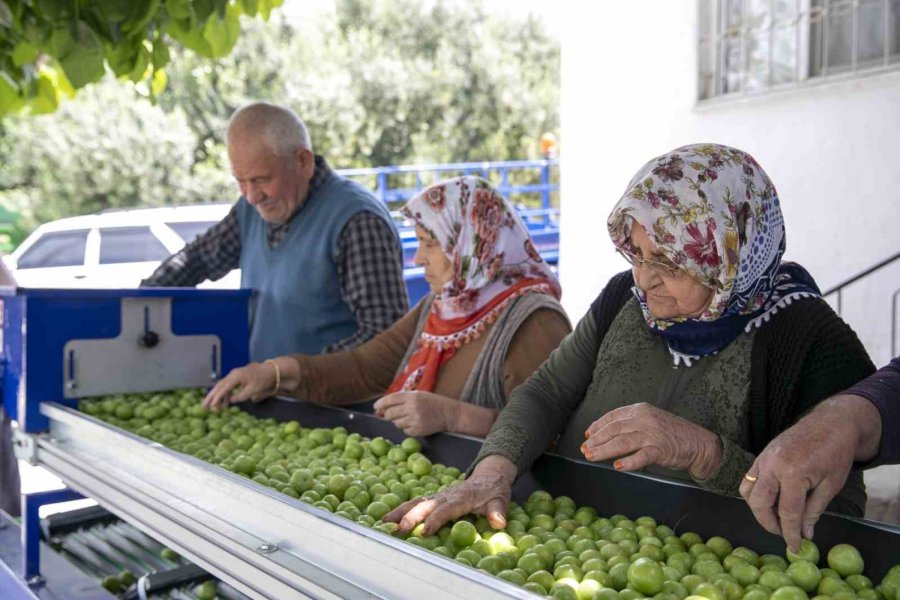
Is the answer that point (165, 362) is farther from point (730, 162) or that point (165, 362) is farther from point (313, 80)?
point (313, 80)

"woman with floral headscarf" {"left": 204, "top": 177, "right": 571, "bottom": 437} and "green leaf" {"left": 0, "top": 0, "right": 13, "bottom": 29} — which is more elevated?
"green leaf" {"left": 0, "top": 0, "right": 13, "bottom": 29}

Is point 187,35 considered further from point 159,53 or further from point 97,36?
point 97,36

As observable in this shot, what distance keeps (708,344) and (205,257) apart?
2785 mm

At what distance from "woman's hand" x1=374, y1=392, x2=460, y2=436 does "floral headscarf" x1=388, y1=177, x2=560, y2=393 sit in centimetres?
37

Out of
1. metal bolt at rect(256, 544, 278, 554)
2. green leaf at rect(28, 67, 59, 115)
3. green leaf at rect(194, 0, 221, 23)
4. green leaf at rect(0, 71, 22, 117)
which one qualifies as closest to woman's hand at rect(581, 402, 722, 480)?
metal bolt at rect(256, 544, 278, 554)

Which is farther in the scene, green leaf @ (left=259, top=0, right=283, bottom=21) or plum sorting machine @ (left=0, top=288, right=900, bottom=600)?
green leaf @ (left=259, top=0, right=283, bottom=21)

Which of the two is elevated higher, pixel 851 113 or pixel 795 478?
pixel 851 113

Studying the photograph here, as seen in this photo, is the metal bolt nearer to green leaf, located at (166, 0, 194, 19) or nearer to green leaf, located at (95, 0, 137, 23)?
green leaf, located at (95, 0, 137, 23)

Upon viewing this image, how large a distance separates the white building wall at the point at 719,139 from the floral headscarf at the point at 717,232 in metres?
4.16

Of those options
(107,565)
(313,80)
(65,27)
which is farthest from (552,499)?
(313,80)

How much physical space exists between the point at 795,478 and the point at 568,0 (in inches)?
288

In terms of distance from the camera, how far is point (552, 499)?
2.18 meters

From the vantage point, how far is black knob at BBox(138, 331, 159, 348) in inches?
137

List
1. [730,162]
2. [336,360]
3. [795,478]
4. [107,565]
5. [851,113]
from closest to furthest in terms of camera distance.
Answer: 1. [795,478]
2. [730,162]
3. [107,565]
4. [336,360]
5. [851,113]
